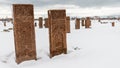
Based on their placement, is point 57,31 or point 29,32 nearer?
point 29,32

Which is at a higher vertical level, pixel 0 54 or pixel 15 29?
pixel 15 29

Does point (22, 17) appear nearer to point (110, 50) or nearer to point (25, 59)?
point (25, 59)

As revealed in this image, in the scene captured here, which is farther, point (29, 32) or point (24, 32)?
point (29, 32)

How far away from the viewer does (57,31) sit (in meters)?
8.84


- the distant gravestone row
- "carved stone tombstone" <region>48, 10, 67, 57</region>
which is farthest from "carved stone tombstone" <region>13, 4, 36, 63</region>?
"carved stone tombstone" <region>48, 10, 67, 57</region>

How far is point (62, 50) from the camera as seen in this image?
9023 mm

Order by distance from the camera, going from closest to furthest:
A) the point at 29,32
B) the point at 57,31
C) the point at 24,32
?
1. the point at 24,32
2. the point at 29,32
3. the point at 57,31

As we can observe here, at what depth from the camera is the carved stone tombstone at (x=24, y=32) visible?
7.93 meters

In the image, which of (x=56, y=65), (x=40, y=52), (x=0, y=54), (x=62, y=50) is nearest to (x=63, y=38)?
(x=62, y=50)

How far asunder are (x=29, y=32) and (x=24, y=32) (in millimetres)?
198

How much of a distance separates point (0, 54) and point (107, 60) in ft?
13.5

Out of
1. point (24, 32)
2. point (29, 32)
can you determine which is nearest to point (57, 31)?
point (29, 32)

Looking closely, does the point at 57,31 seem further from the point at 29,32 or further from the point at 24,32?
the point at 24,32

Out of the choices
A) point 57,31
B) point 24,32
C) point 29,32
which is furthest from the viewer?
point 57,31
